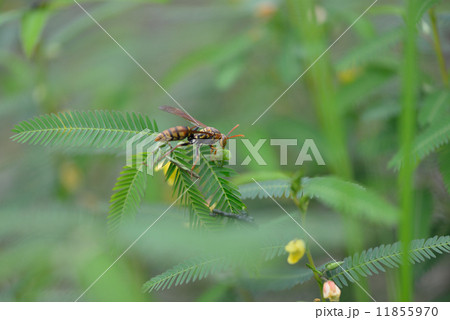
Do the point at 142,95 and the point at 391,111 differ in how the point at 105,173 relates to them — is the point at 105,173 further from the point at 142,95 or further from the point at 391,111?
the point at 391,111

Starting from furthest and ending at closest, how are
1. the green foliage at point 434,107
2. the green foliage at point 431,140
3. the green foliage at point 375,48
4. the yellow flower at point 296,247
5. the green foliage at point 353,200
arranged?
the green foliage at point 375,48
the green foliage at point 434,107
the green foliage at point 431,140
the yellow flower at point 296,247
the green foliage at point 353,200

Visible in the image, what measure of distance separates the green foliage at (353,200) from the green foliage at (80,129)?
0.32m

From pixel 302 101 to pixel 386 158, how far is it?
0.49m

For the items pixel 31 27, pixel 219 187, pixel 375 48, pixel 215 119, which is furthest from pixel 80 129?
pixel 215 119

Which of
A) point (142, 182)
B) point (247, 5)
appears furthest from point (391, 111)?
point (142, 182)

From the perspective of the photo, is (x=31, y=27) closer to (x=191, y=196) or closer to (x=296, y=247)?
(x=191, y=196)

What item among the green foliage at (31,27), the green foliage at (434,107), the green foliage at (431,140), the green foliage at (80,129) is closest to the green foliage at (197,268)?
the green foliage at (80,129)

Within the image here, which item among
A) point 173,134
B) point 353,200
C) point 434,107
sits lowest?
point 353,200

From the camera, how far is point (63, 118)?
73cm

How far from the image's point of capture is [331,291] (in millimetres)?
703

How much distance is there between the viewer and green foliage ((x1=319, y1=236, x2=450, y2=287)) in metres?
0.75

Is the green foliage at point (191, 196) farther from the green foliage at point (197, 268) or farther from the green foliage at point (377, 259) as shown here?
the green foliage at point (377, 259)

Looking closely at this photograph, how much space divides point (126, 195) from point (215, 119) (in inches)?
49.4

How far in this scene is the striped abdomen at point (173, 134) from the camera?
73 centimetres
